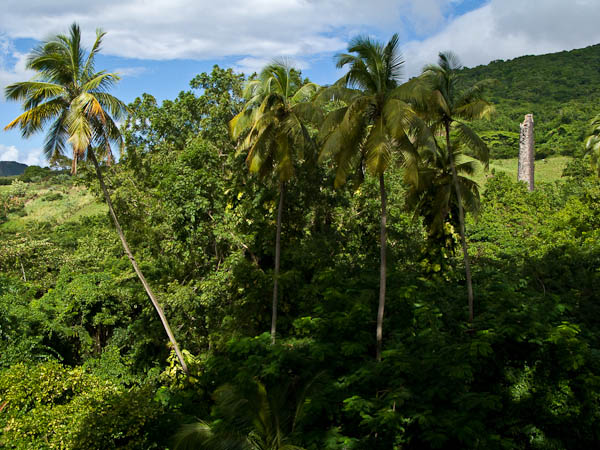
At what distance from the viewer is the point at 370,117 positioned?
10.4 m

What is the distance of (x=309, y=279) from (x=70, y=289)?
10.8 metres

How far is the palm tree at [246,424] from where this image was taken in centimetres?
776

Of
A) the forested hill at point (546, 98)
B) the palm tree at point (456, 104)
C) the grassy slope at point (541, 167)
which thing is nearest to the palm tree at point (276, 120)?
the palm tree at point (456, 104)

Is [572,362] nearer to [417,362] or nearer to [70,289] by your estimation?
[417,362]

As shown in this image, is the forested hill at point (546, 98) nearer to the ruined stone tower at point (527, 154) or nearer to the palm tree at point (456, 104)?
the ruined stone tower at point (527, 154)

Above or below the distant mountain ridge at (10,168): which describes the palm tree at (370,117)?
below

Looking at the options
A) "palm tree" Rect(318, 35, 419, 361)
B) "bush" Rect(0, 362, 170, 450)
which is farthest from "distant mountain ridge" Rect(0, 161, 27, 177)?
"palm tree" Rect(318, 35, 419, 361)

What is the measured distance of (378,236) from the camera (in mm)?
16578

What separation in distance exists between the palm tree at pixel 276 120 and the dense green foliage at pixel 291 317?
155 cm

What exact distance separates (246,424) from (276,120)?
8332 millimetres

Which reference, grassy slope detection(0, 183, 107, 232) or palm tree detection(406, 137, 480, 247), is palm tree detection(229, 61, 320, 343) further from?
grassy slope detection(0, 183, 107, 232)

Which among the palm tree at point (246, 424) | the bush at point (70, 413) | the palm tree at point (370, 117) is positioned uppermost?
the palm tree at point (370, 117)

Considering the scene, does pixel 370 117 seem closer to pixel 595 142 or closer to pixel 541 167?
pixel 595 142

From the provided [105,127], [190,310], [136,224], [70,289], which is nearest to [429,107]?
[105,127]
